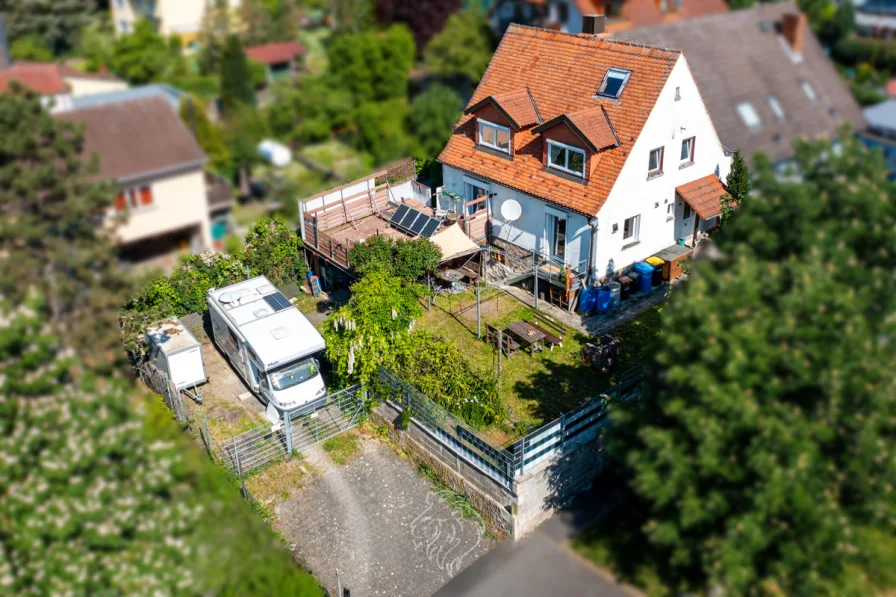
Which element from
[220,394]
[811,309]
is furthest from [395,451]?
[811,309]

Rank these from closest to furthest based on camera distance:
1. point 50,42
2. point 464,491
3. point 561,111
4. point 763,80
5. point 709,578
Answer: point 709,578
point 464,491
point 561,111
point 763,80
point 50,42

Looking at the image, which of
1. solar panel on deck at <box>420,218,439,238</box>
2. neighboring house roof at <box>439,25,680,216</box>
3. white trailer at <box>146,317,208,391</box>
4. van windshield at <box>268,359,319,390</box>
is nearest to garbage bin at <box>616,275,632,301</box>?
neighboring house roof at <box>439,25,680,216</box>

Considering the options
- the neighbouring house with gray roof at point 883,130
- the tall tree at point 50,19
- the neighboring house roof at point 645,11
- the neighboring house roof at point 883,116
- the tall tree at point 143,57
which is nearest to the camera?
the neighbouring house with gray roof at point 883,130

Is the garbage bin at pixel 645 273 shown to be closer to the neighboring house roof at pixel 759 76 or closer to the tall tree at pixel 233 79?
the neighboring house roof at pixel 759 76

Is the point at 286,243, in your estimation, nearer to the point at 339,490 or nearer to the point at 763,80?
the point at 339,490

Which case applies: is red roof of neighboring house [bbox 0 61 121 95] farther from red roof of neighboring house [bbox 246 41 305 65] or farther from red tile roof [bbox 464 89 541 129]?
red tile roof [bbox 464 89 541 129]

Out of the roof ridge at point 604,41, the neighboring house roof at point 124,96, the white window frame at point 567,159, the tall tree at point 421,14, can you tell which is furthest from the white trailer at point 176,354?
the tall tree at point 421,14

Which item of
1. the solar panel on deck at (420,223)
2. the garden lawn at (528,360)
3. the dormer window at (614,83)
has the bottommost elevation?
the garden lawn at (528,360)
